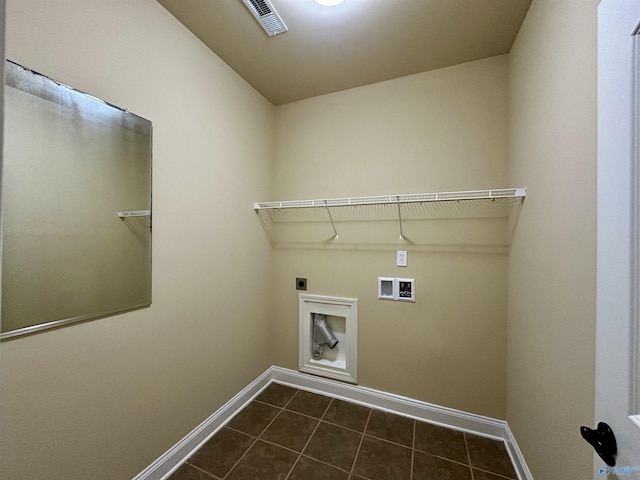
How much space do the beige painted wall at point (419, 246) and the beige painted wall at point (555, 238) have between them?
0.60 feet

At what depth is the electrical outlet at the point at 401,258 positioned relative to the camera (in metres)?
1.88

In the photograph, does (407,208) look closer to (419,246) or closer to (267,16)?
(419,246)

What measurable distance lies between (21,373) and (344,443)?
165 cm

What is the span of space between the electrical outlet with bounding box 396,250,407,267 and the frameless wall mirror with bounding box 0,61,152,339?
1606mm

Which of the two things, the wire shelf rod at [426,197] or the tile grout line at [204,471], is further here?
the wire shelf rod at [426,197]

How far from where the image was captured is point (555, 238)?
3.50ft

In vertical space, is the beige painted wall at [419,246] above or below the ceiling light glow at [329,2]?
below

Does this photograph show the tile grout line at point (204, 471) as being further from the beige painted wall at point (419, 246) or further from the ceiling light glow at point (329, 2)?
the ceiling light glow at point (329, 2)

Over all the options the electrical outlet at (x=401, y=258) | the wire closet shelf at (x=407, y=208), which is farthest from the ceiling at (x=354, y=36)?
the electrical outlet at (x=401, y=258)

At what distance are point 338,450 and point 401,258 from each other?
1317 mm

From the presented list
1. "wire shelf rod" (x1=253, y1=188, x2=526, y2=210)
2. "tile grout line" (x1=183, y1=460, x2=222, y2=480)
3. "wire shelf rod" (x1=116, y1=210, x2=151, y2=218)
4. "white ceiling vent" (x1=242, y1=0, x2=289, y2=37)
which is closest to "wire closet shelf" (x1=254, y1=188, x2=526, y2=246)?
"wire shelf rod" (x1=253, y1=188, x2=526, y2=210)

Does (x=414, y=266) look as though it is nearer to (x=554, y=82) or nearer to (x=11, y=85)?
(x=554, y=82)

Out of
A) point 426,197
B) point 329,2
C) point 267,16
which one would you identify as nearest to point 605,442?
point 426,197

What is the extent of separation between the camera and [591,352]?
84cm
